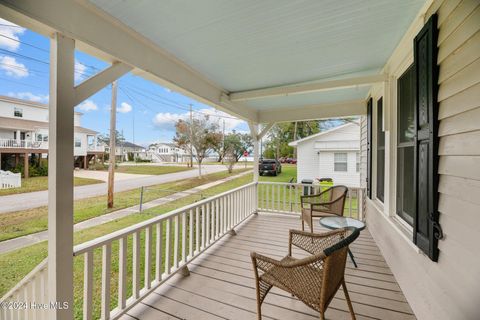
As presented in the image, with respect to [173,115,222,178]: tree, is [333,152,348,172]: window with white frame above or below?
below

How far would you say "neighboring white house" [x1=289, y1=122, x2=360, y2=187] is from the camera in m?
9.70

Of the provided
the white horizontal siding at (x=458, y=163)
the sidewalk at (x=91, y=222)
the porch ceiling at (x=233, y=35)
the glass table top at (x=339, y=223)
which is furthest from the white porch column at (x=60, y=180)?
the glass table top at (x=339, y=223)

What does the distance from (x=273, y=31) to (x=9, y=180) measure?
2515mm

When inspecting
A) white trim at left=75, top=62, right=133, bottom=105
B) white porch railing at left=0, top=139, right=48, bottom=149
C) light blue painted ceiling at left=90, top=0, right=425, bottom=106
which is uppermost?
light blue painted ceiling at left=90, top=0, right=425, bottom=106

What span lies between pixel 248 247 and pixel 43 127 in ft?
9.58

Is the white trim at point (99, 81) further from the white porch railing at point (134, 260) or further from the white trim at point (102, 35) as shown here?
the white porch railing at point (134, 260)

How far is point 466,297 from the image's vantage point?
117 cm

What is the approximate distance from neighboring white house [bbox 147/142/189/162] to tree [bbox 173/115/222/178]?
0.55 m

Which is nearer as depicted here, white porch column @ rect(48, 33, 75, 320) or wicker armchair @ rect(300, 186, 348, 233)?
white porch column @ rect(48, 33, 75, 320)

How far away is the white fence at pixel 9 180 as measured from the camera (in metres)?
1.61

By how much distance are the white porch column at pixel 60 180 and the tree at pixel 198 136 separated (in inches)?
329

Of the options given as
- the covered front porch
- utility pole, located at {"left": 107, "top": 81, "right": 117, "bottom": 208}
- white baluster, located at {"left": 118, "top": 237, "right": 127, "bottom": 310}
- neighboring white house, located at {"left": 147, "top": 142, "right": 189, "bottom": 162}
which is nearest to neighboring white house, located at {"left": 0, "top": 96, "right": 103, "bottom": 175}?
the covered front porch

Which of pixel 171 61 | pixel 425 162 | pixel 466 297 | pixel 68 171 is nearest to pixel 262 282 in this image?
pixel 466 297

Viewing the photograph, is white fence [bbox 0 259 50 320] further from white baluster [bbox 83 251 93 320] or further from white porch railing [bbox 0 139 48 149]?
white porch railing [bbox 0 139 48 149]
